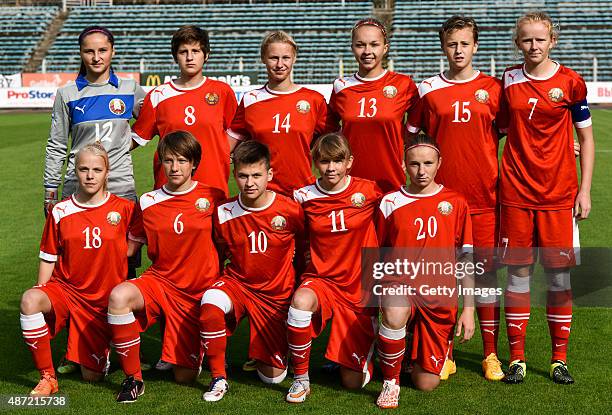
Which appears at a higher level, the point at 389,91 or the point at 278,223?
the point at 389,91

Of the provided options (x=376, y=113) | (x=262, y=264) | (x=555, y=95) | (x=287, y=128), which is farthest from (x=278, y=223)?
(x=555, y=95)

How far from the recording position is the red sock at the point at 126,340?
12.3 feet

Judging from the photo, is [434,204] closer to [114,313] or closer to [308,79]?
[114,313]

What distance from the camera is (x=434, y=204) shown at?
388 cm

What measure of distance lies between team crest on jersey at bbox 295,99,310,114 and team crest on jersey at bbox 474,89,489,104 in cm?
88

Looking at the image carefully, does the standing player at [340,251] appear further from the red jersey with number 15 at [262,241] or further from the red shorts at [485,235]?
the red shorts at [485,235]

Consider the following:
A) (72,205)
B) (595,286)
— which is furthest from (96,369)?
(595,286)

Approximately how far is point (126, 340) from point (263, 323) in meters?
0.67

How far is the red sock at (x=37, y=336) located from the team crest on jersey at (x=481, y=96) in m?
2.35

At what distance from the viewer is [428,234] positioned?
3.88 m

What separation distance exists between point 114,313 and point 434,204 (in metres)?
1.59

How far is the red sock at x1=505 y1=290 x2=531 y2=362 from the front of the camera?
4.07m

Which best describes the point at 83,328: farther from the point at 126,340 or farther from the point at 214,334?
the point at 214,334

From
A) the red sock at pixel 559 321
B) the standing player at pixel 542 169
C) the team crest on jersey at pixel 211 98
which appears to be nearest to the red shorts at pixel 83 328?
the team crest on jersey at pixel 211 98
